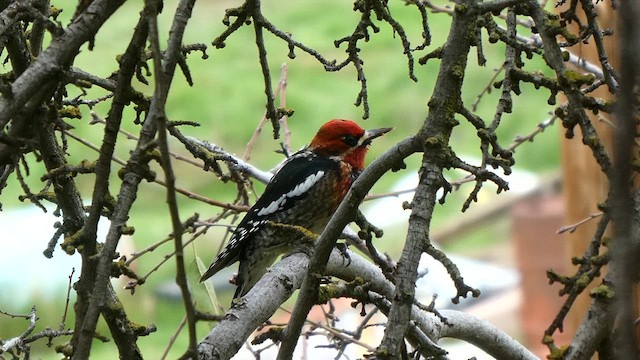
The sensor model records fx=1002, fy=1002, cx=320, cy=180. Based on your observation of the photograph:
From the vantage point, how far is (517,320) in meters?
7.45

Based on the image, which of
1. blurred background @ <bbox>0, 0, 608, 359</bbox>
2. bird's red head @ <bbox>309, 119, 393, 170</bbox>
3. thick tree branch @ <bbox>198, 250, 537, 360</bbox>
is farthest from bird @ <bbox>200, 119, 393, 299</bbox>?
blurred background @ <bbox>0, 0, 608, 359</bbox>

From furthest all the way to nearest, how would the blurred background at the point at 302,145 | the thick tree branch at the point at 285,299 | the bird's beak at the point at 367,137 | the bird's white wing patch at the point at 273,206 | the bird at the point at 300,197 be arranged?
the blurred background at the point at 302,145, the bird's beak at the point at 367,137, the bird's white wing patch at the point at 273,206, the bird at the point at 300,197, the thick tree branch at the point at 285,299

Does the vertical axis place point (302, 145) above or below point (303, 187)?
above

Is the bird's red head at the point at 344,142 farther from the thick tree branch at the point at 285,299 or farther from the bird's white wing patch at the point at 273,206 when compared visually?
the thick tree branch at the point at 285,299

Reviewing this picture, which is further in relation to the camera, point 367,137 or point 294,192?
point 367,137

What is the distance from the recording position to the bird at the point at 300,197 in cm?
351

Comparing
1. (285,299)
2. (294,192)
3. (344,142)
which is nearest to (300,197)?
(294,192)

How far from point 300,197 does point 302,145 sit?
241 inches

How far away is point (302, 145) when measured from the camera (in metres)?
9.81

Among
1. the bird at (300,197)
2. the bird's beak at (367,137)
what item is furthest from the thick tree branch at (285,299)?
the bird's beak at (367,137)

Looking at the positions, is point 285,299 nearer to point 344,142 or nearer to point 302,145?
point 344,142

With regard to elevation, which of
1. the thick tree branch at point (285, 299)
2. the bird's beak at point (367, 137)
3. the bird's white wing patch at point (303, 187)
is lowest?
the thick tree branch at point (285, 299)

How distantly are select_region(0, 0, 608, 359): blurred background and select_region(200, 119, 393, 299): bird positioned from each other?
2.23 metres

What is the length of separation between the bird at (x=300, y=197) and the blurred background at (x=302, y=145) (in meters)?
2.23
